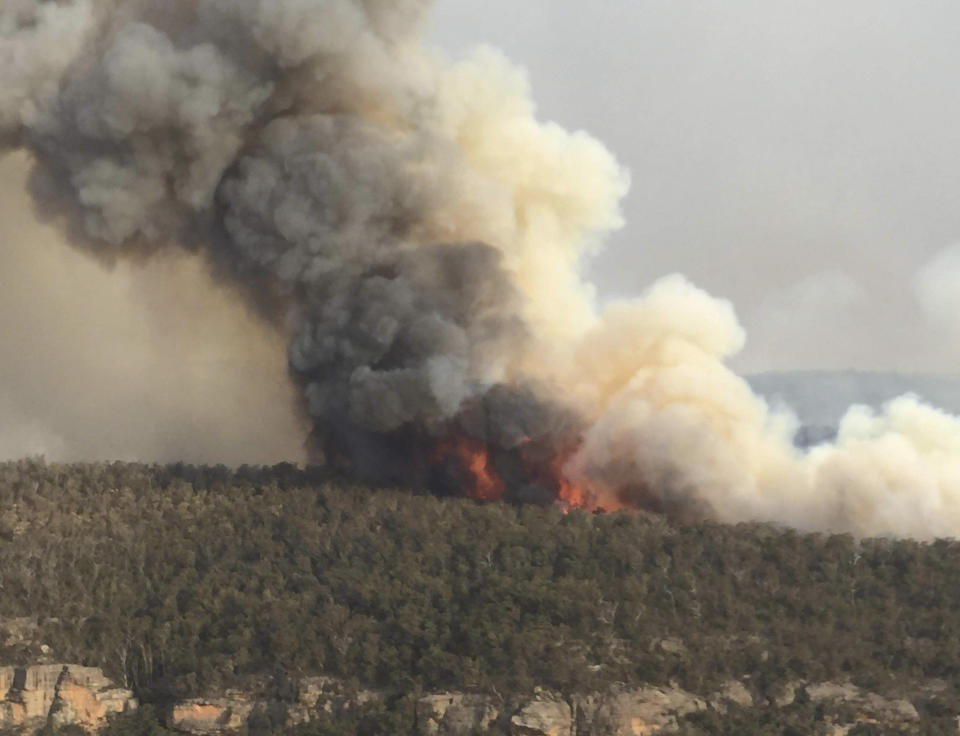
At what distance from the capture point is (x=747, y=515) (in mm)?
65188

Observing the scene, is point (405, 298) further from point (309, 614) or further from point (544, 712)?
point (544, 712)

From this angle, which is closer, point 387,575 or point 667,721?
point 667,721

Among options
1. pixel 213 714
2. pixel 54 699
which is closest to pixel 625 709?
pixel 213 714

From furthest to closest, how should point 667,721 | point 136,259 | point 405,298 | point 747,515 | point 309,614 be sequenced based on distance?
point 136,259 → point 405,298 → point 747,515 → point 309,614 → point 667,721

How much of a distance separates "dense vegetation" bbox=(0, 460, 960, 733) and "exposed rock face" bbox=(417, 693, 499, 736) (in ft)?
1.68

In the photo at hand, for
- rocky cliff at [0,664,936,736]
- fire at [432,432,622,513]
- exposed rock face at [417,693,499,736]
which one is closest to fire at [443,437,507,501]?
fire at [432,432,622,513]

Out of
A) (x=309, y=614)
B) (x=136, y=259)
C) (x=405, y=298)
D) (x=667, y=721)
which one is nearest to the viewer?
(x=667, y=721)

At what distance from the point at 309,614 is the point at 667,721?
522 inches

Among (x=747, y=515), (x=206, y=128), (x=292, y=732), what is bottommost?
(x=292, y=732)

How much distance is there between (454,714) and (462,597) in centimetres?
524

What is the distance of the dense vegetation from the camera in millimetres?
56000

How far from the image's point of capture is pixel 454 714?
56094mm

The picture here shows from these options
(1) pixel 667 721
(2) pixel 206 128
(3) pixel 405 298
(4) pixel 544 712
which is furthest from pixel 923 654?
(2) pixel 206 128

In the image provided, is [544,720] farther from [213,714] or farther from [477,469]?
[477,469]
